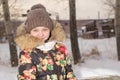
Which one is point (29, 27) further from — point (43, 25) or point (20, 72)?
point (20, 72)

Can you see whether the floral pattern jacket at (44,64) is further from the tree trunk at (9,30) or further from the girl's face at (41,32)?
the tree trunk at (9,30)

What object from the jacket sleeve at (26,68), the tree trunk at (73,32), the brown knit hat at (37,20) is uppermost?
the brown knit hat at (37,20)

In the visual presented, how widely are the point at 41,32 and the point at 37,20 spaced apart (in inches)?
4.2

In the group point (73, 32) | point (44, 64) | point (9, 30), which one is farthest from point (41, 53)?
point (73, 32)

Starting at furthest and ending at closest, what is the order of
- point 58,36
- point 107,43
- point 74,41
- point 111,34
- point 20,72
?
point 111,34, point 107,43, point 74,41, point 58,36, point 20,72

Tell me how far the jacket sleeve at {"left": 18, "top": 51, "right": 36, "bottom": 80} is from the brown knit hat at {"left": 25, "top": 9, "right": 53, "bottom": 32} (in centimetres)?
26

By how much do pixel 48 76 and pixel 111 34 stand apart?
20351mm

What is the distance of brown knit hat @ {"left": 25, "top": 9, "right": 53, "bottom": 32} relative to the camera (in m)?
3.32

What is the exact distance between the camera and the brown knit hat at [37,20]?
3.32 m

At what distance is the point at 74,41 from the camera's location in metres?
14.4

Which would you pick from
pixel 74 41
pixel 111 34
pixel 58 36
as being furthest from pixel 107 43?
pixel 58 36

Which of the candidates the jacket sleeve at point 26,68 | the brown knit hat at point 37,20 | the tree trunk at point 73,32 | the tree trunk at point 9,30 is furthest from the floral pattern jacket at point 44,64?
the tree trunk at point 73,32

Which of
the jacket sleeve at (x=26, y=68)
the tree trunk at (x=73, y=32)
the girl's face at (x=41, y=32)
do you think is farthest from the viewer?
the tree trunk at (x=73, y=32)

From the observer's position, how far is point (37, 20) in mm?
3330
